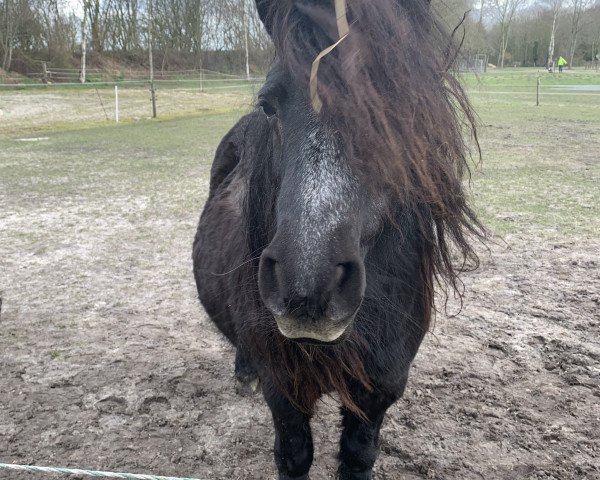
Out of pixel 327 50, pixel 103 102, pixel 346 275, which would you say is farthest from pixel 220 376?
pixel 103 102

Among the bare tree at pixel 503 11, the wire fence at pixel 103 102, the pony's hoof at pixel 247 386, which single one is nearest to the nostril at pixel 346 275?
the pony's hoof at pixel 247 386

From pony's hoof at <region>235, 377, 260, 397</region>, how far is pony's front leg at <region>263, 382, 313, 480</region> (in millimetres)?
952

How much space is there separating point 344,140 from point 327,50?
0.88 ft

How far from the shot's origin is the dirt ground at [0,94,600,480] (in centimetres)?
279

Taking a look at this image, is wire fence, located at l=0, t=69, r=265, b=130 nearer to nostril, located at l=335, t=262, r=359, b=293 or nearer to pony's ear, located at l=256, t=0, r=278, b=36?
pony's ear, located at l=256, t=0, r=278, b=36

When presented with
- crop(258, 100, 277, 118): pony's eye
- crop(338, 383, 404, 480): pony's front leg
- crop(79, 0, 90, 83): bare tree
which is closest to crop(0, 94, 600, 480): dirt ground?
crop(338, 383, 404, 480): pony's front leg

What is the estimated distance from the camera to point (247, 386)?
3.41 m

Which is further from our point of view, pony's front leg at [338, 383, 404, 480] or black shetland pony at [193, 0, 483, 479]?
pony's front leg at [338, 383, 404, 480]

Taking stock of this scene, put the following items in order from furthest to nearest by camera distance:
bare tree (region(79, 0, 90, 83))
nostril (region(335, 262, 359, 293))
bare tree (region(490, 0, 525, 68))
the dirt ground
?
bare tree (region(490, 0, 525, 68))
bare tree (region(79, 0, 90, 83))
the dirt ground
nostril (region(335, 262, 359, 293))

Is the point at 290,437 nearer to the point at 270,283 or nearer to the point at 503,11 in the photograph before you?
the point at 270,283

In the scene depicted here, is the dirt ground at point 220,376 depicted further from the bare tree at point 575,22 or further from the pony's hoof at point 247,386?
the bare tree at point 575,22

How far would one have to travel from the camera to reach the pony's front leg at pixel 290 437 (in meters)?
2.28

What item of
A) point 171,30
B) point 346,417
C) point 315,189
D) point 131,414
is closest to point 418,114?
point 315,189

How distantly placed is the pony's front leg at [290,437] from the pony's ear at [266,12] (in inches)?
58.5
